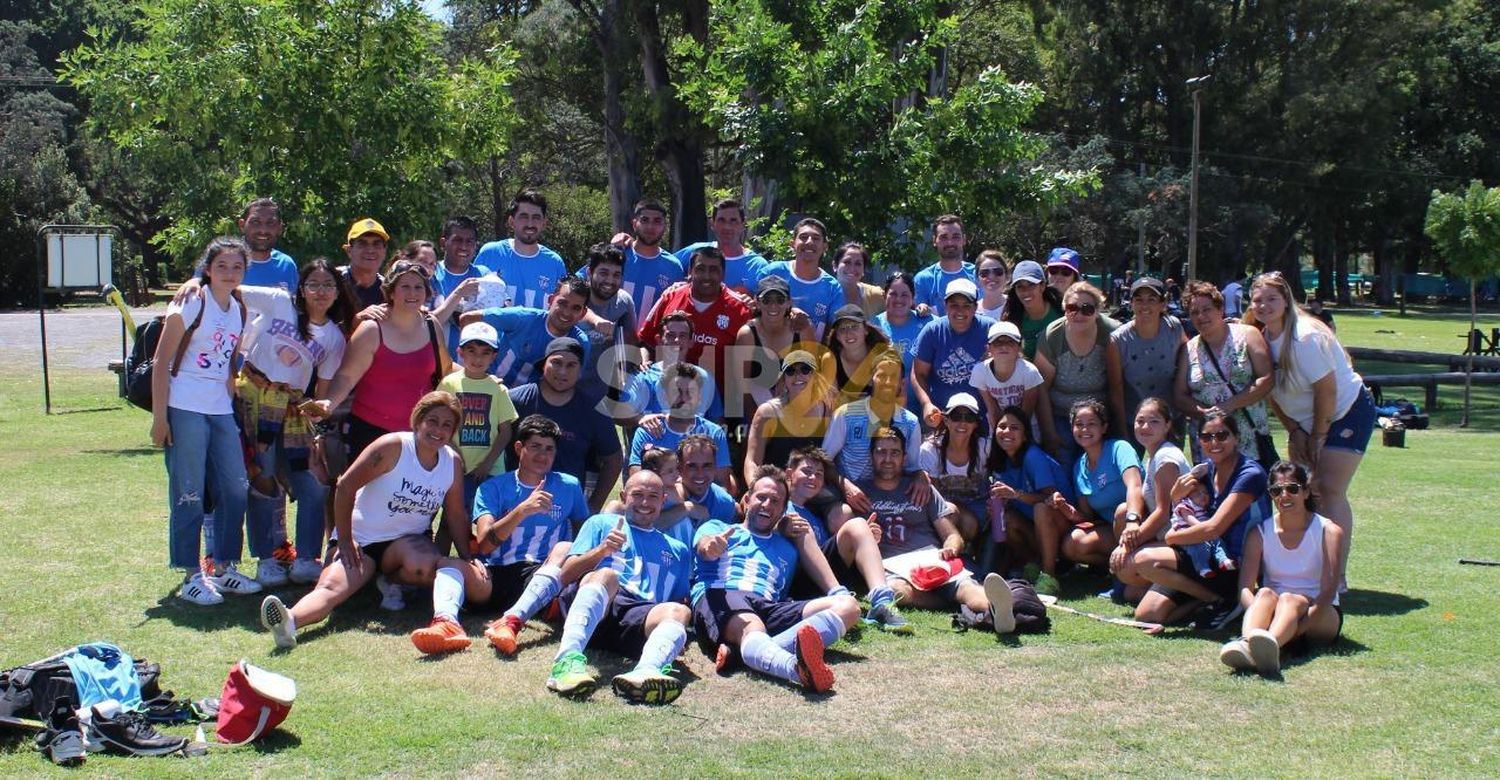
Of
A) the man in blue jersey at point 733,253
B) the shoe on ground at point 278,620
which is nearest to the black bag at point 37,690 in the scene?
the shoe on ground at point 278,620

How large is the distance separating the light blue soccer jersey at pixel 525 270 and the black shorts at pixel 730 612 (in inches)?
126

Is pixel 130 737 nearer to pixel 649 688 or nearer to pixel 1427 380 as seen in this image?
pixel 649 688

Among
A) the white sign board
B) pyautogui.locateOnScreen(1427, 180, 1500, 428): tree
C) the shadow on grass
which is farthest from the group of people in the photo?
pyautogui.locateOnScreen(1427, 180, 1500, 428): tree

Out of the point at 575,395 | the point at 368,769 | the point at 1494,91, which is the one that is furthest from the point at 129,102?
the point at 1494,91

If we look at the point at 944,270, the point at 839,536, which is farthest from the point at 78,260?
the point at 839,536

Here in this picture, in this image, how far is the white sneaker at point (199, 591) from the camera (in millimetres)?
6730

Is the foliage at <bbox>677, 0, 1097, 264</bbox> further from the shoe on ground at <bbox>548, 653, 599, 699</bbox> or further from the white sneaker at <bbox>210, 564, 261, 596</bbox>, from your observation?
the shoe on ground at <bbox>548, 653, 599, 699</bbox>

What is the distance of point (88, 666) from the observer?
484 cm

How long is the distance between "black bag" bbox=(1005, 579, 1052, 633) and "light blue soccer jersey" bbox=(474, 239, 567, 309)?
387cm

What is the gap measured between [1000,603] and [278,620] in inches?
138

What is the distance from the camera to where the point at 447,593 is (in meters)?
6.30

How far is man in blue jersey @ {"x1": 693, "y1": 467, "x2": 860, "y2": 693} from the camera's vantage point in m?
5.64

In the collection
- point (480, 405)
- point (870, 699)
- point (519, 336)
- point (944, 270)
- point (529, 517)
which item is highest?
point (944, 270)

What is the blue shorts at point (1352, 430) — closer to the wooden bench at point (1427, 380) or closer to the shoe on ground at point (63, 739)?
the shoe on ground at point (63, 739)
